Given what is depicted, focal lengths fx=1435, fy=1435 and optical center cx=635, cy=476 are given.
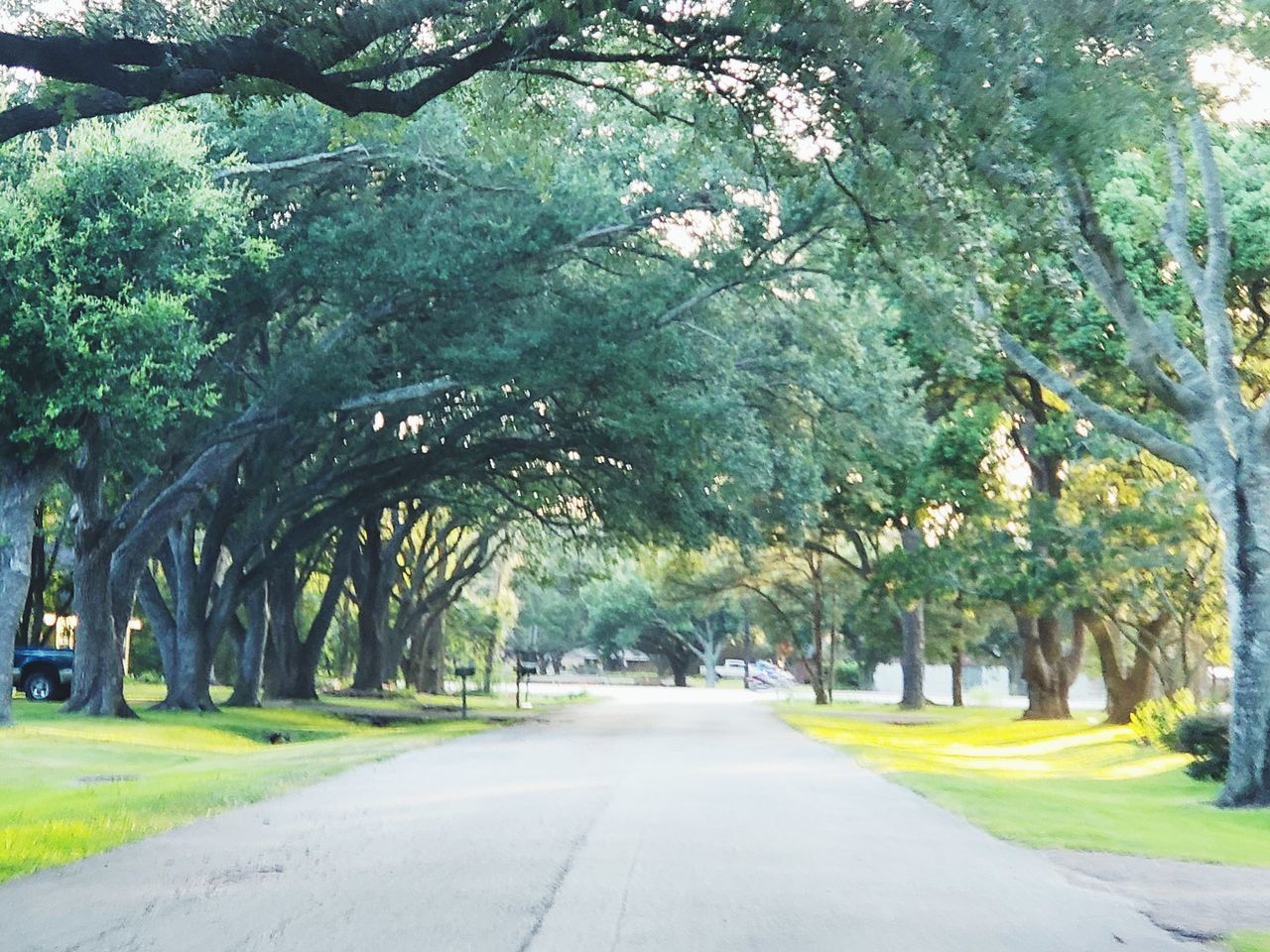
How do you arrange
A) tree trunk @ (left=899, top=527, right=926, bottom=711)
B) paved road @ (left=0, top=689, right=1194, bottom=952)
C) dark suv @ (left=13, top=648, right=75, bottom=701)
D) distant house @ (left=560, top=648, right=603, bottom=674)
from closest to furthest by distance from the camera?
1. paved road @ (left=0, top=689, right=1194, bottom=952)
2. dark suv @ (left=13, top=648, right=75, bottom=701)
3. tree trunk @ (left=899, top=527, right=926, bottom=711)
4. distant house @ (left=560, top=648, right=603, bottom=674)

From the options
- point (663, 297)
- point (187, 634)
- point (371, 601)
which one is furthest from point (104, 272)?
point (371, 601)

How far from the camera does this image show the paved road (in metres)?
7.28

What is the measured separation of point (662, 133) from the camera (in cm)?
2475

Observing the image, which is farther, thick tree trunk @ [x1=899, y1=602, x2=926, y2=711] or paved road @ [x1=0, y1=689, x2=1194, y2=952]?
thick tree trunk @ [x1=899, y1=602, x2=926, y2=711]

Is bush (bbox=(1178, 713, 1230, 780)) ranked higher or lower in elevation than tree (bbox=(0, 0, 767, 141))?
A: lower

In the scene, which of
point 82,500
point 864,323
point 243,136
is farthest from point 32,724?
point 864,323

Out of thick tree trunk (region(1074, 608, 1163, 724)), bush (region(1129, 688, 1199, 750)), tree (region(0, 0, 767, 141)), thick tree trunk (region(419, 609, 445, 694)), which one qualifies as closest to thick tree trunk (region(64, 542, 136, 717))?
tree (region(0, 0, 767, 141))

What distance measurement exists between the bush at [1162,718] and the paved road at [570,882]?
8.40 meters

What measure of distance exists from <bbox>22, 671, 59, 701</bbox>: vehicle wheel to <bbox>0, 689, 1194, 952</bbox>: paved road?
21884mm

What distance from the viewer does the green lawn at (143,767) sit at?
10960mm

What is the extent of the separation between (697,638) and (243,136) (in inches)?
2982

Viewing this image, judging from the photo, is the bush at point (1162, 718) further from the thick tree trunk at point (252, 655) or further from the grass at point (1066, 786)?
the thick tree trunk at point (252, 655)

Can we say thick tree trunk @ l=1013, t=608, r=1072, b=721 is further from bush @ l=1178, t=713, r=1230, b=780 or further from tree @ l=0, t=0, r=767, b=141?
tree @ l=0, t=0, r=767, b=141

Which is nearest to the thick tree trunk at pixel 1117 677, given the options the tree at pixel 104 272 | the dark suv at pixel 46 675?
the tree at pixel 104 272
